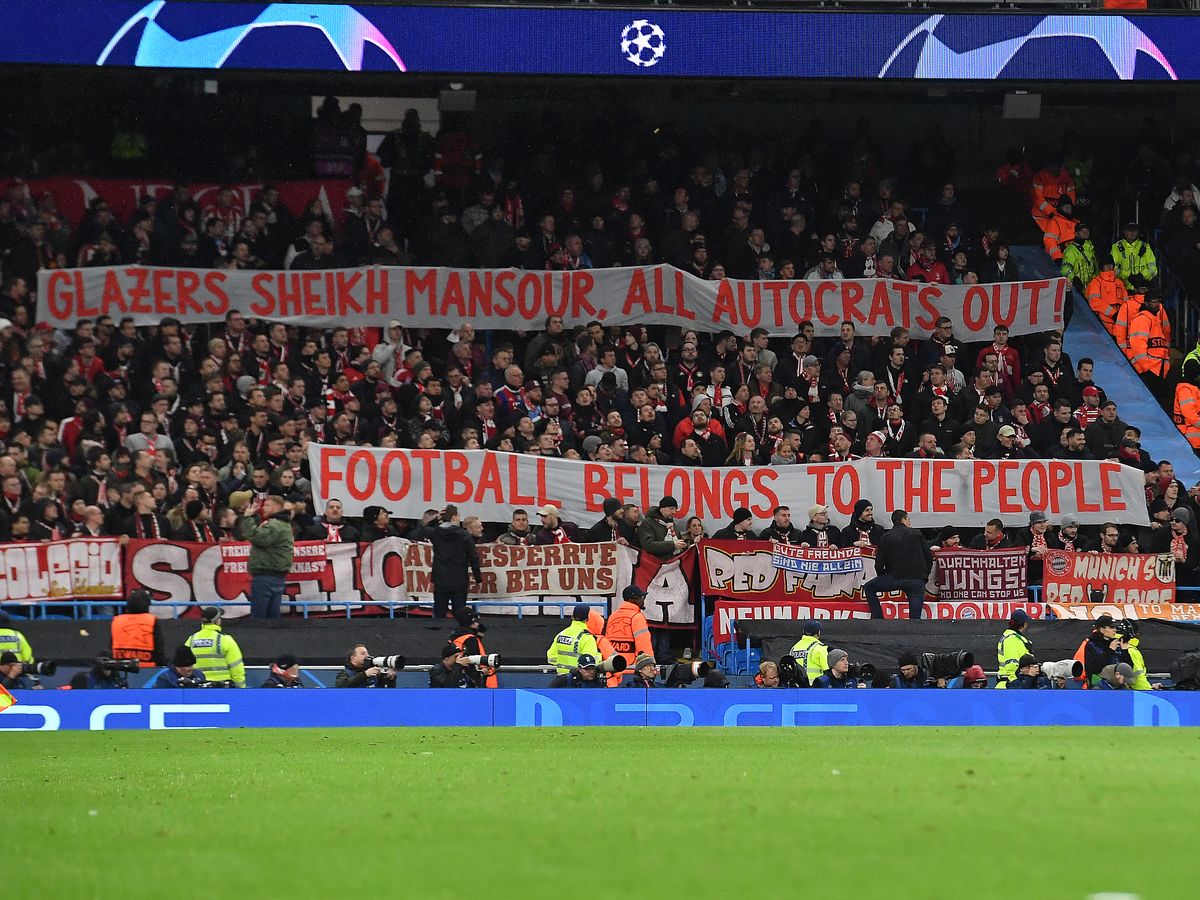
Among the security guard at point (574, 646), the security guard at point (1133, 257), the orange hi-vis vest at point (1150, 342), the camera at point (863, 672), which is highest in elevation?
the security guard at point (1133, 257)

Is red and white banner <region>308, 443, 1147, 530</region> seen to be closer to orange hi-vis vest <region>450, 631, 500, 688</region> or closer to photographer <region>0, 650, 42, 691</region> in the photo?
orange hi-vis vest <region>450, 631, 500, 688</region>

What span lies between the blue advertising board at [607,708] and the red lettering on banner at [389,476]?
15.9 feet

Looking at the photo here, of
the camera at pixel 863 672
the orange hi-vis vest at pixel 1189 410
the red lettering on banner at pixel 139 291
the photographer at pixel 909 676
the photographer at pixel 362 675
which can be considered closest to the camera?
the photographer at pixel 362 675

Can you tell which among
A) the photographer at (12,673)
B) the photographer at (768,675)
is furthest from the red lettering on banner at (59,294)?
the photographer at (768,675)

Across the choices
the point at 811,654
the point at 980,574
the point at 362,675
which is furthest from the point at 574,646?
the point at 980,574

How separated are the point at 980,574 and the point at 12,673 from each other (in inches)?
475

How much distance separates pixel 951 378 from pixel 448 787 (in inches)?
621

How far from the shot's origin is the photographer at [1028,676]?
19.9m

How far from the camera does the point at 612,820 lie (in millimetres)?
9688

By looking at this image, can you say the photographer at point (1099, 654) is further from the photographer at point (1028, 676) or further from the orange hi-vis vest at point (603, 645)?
the orange hi-vis vest at point (603, 645)

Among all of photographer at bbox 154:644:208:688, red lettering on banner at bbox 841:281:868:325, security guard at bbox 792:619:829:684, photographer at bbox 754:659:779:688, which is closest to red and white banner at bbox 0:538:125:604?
photographer at bbox 154:644:208:688

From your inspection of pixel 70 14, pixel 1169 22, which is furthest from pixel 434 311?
pixel 1169 22

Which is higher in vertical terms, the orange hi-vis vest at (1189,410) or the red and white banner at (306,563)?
the orange hi-vis vest at (1189,410)

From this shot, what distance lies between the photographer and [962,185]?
32.3 metres
